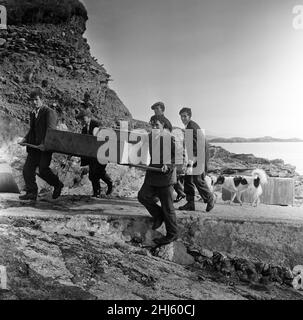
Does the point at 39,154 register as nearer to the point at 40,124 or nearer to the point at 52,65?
the point at 40,124

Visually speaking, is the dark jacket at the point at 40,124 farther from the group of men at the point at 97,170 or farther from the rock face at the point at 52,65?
the rock face at the point at 52,65

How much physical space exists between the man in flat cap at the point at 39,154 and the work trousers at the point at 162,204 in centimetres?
78

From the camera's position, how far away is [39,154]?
3.89m

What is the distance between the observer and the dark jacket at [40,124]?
3842 millimetres

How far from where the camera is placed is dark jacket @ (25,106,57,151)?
3.84m

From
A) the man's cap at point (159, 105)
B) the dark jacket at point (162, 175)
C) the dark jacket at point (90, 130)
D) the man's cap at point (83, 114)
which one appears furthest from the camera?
the man's cap at point (83, 114)

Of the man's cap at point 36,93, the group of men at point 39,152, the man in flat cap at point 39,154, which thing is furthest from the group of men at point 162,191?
the man's cap at point 36,93

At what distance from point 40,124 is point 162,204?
1.18m

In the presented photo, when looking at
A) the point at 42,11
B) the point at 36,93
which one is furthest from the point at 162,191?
the point at 42,11

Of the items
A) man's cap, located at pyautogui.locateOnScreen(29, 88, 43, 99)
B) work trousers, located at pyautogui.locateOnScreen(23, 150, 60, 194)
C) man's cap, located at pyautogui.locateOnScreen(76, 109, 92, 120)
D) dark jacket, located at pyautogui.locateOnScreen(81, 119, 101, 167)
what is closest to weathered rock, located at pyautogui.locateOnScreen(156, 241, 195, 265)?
dark jacket, located at pyautogui.locateOnScreen(81, 119, 101, 167)

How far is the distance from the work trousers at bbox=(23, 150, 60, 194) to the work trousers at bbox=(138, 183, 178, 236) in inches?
31.0

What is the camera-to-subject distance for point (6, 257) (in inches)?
127
